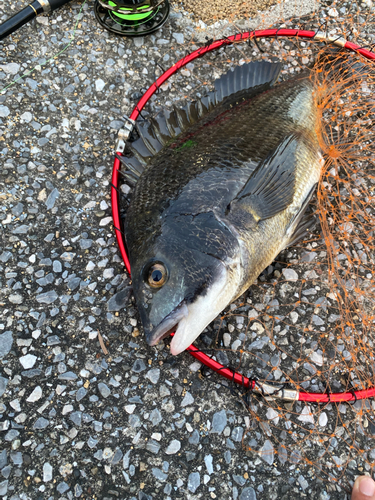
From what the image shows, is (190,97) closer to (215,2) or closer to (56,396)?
(215,2)

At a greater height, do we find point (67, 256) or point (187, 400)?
point (67, 256)

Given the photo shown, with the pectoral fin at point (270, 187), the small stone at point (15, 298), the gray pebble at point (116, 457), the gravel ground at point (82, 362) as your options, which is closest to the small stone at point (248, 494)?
the gravel ground at point (82, 362)

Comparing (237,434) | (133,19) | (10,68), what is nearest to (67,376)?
(237,434)

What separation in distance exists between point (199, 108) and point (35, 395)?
2.62 metres

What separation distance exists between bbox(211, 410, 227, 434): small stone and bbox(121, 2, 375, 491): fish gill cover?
138 mm

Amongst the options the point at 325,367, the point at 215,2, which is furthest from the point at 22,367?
the point at 215,2

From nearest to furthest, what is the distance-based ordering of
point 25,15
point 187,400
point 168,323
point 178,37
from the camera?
point 168,323, point 187,400, point 25,15, point 178,37

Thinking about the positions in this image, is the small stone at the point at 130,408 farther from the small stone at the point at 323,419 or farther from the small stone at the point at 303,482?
the small stone at the point at 323,419

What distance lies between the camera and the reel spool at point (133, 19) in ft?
11.3

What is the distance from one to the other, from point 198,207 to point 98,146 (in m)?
1.51

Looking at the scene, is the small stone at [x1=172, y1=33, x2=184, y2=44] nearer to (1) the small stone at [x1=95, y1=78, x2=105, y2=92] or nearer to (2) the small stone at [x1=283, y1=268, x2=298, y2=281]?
(1) the small stone at [x1=95, y1=78, x2=105, y2=92]

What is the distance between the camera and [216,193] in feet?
7.80

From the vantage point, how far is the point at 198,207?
2314 mm

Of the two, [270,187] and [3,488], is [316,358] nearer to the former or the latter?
[270,187]
